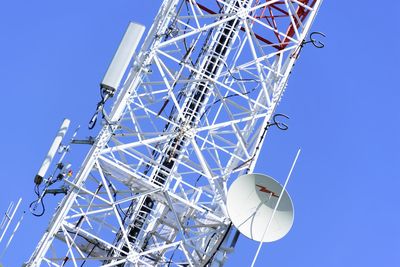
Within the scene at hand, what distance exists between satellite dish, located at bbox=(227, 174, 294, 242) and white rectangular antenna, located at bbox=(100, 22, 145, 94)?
520cm

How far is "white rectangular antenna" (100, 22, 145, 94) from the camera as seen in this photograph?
4891cm

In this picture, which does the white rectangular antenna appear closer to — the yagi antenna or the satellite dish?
the yagi antenna

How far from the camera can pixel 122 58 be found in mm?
49062

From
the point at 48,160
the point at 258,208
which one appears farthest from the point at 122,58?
the point at 258,208

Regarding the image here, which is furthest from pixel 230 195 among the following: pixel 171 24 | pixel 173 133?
pixel 171 24

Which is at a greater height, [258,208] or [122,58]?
[122,58]

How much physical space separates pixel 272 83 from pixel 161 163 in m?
4.78

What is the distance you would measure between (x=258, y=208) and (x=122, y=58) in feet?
21.8

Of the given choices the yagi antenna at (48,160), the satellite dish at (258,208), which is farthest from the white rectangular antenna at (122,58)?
the satellite dish at (258,208)

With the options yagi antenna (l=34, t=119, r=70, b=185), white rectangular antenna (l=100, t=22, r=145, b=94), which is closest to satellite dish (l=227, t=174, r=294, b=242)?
white rectangular antenna (l=100, t=22, r=145, b=94)

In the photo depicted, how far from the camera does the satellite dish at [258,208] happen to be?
156ft

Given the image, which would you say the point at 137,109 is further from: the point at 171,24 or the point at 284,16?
the point at 284,16

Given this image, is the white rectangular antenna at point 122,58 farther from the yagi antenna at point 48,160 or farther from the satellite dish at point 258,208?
the satellite dish at point 258,208

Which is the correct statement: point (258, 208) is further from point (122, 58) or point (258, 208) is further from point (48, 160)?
point (48, 160)
